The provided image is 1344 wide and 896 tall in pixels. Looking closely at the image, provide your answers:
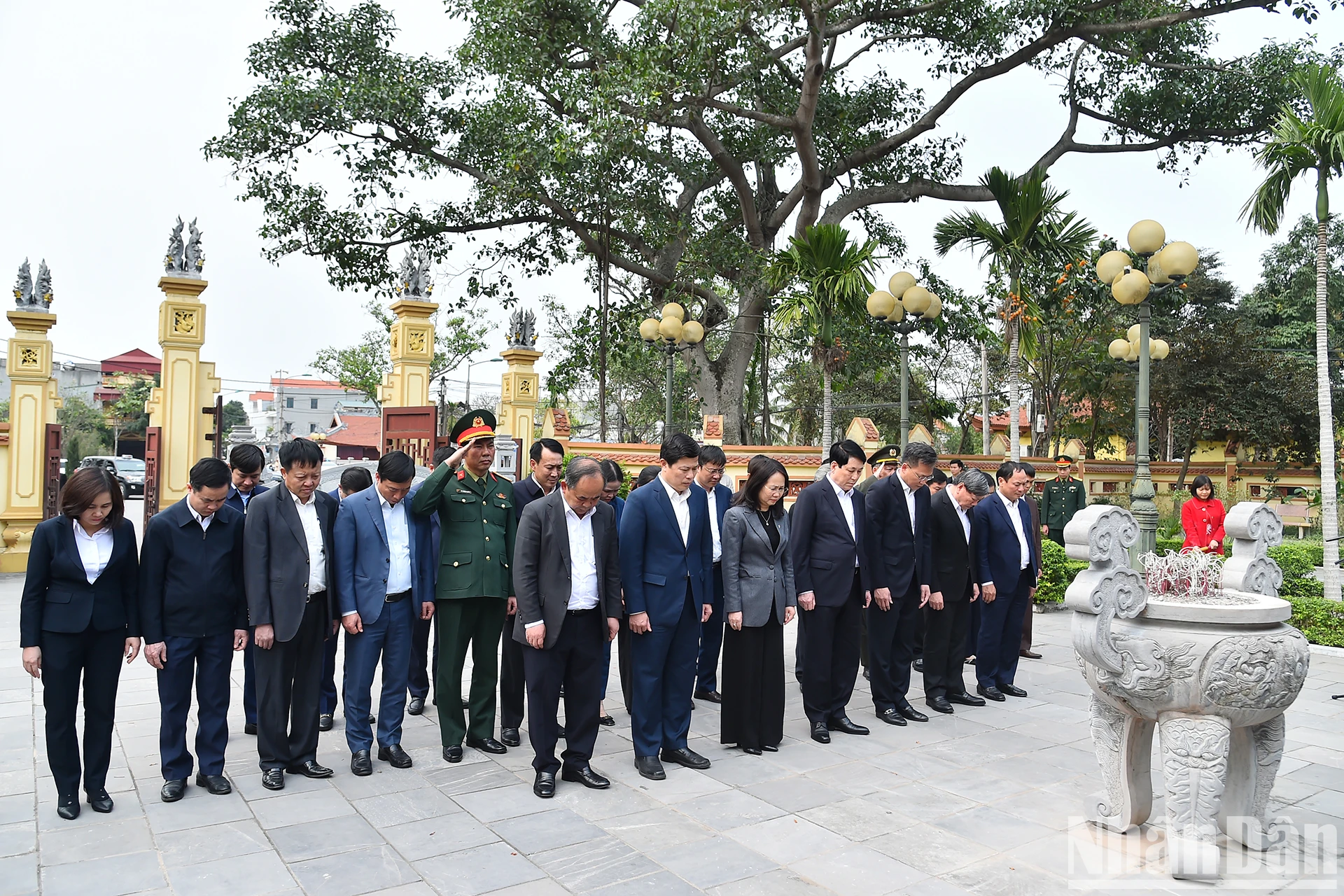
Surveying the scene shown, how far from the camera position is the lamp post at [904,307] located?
8680mm

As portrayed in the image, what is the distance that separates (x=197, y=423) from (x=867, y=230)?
11.6 meters

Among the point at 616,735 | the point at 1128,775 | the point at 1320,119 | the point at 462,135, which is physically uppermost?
the point at 462,135

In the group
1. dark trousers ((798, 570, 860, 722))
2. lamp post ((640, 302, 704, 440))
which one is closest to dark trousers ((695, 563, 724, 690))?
dark trousers ((798, 570, 860, 722))

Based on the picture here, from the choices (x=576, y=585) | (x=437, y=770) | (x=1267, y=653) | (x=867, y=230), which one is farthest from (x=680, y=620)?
(x=867, y=230)

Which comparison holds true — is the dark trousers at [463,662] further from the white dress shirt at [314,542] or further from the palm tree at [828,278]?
the palm tree at [828,278]

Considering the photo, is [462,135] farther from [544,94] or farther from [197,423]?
[197,423]

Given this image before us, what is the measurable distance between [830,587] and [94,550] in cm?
361

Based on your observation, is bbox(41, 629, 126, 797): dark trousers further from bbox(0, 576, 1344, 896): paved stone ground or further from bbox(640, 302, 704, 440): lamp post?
bbox(640, 302, 704, 440): lamp post

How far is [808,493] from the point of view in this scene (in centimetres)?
526

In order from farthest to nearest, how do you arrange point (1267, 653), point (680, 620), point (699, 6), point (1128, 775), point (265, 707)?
point (699, 6)
point (680, 620)
point (265, 707)
point (1128, 775)
point (1267, 653)

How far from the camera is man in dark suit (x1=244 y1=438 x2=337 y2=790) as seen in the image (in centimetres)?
414

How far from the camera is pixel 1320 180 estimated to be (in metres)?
8.93

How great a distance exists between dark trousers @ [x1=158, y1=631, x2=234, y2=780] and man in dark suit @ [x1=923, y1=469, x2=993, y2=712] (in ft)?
13.1

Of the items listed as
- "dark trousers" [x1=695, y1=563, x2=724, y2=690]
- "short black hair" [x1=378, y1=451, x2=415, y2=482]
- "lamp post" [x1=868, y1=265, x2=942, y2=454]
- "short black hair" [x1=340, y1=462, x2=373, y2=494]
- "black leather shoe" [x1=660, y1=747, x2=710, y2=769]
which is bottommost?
"black leather shoe" [x1=660, y1=747, x2=710, y2=769]
